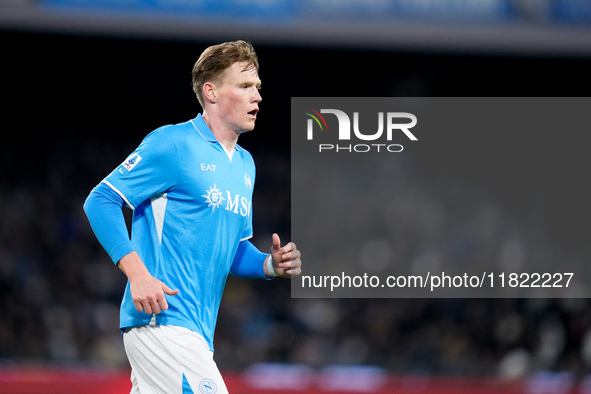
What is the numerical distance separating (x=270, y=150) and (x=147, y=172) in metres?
11.4

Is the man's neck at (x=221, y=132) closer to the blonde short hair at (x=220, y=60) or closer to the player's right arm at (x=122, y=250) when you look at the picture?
the blonde short hair at (x=220, y=60)

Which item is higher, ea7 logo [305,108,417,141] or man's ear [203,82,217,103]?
man's ear [203,82,217,103]

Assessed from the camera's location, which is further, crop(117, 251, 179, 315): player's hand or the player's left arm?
the player's left arm

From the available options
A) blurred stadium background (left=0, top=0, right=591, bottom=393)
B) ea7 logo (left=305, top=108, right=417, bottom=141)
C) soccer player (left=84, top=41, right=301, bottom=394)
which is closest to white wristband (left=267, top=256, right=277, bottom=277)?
soccer player (left=84, top=41, right=301, bottom=394)

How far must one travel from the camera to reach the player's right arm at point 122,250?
9.88 feet

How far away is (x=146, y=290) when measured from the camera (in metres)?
3.01

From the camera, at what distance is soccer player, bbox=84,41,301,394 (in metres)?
3.18

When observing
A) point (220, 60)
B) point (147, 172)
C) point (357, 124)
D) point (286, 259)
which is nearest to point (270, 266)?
point (286, 259)

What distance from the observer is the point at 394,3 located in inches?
459

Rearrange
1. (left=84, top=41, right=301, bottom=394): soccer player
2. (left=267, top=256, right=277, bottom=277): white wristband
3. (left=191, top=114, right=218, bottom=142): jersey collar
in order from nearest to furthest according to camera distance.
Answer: (left=84, top=41, right=301, bottom=394): soccer player < (left=191, top=114, right=218, bottom=142): jersey collar < (left=267, top=256, right=277, bottom=277): white wristband

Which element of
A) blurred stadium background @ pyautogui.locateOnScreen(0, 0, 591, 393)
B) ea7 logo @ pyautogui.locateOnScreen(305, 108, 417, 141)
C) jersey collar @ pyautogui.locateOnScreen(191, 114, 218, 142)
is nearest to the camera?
jersey collar @ pyautogui.locateOnScreen(191, 114, 218, 142)

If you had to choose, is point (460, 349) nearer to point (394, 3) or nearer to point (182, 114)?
point (394, 3)

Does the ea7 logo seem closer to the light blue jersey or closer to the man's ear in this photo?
the man's ear

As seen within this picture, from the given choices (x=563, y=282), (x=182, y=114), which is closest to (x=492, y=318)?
(x=563, y=282)
